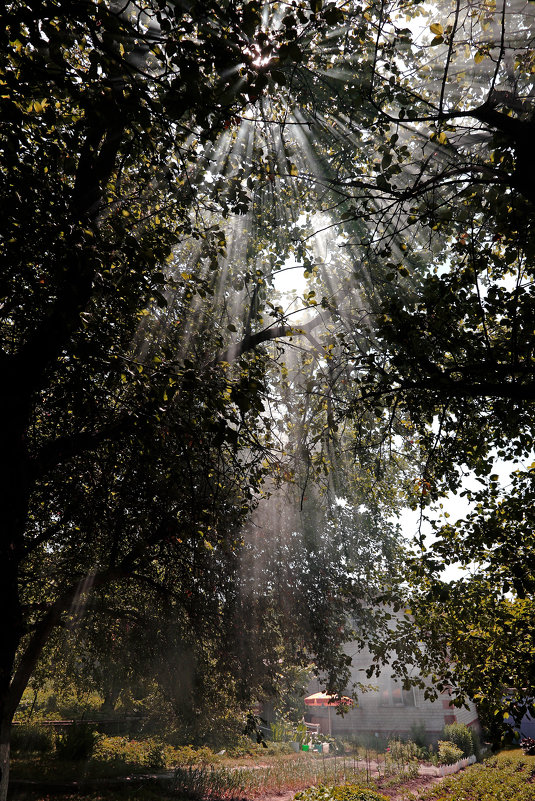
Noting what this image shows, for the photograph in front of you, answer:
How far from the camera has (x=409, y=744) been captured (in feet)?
70.3

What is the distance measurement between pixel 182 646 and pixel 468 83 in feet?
50.6

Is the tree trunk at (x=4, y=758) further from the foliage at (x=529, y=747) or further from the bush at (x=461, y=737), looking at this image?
the bush at (x=461, y=737)

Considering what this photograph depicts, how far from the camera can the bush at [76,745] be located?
15734mm

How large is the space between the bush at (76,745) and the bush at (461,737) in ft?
59.9

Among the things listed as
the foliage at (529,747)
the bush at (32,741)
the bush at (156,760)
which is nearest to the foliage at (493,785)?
the foliage at (529,747)

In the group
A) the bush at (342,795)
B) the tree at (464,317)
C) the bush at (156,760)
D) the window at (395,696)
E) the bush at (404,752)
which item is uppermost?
the tree at (464,317)

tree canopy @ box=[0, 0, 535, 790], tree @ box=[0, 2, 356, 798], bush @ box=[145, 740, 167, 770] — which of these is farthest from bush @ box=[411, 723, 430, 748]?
tree @ box=[0, 2, 356, 798]

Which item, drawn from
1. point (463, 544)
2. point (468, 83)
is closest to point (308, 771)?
point (463, 544)

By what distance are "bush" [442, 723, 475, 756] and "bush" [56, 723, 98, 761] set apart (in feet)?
59.9

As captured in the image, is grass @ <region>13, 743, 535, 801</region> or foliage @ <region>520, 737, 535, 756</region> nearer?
grass @ <region>13, 743, 535, 801</region>

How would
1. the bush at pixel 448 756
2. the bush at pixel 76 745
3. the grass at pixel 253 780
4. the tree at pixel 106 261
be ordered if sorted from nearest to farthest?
the tree at pixel 106 261 < the grass at pixel 253 780 < the bush at pixel 76 745 < the bush at pixel 448 756

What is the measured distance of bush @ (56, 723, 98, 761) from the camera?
15.7m

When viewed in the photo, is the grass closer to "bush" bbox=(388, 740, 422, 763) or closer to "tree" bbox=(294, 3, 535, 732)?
"bush" bbox=(388, 740, 422, 763)

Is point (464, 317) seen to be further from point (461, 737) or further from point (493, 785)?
point (461, 737)
